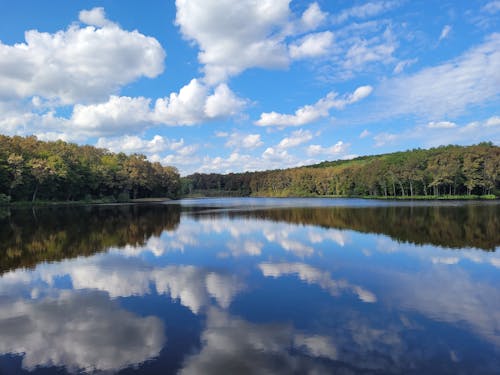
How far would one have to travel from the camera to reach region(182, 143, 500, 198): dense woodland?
8269 centimetres

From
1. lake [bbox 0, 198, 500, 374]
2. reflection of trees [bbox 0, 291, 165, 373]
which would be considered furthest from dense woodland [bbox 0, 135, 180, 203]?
reflection of trees [bbox 0, 291, 165, 373]

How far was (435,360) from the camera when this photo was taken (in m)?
6.32

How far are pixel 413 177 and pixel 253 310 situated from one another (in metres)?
91.3

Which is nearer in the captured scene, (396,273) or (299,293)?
(299,293)

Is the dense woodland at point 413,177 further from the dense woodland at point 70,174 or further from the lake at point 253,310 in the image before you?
the lake at point 253,310

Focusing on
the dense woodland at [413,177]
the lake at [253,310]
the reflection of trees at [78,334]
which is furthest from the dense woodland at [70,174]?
the reflection of trees at [78,334]

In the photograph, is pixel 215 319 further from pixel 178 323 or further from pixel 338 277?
pixel 338 277

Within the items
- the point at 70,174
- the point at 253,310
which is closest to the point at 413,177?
the point at 70,174

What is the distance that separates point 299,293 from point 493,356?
5.01 m

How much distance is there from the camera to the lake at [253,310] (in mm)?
6383

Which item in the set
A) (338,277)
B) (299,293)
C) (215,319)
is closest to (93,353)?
(215,319)

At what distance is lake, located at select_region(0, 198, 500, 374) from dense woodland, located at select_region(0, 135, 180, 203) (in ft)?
182

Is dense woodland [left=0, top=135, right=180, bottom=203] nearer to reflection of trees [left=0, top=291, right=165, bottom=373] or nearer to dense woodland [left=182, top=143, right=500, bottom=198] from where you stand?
dense woodland [left=182, top=143, right=500, bottom=198]

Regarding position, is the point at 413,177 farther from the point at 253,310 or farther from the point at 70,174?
the point at 253,310
